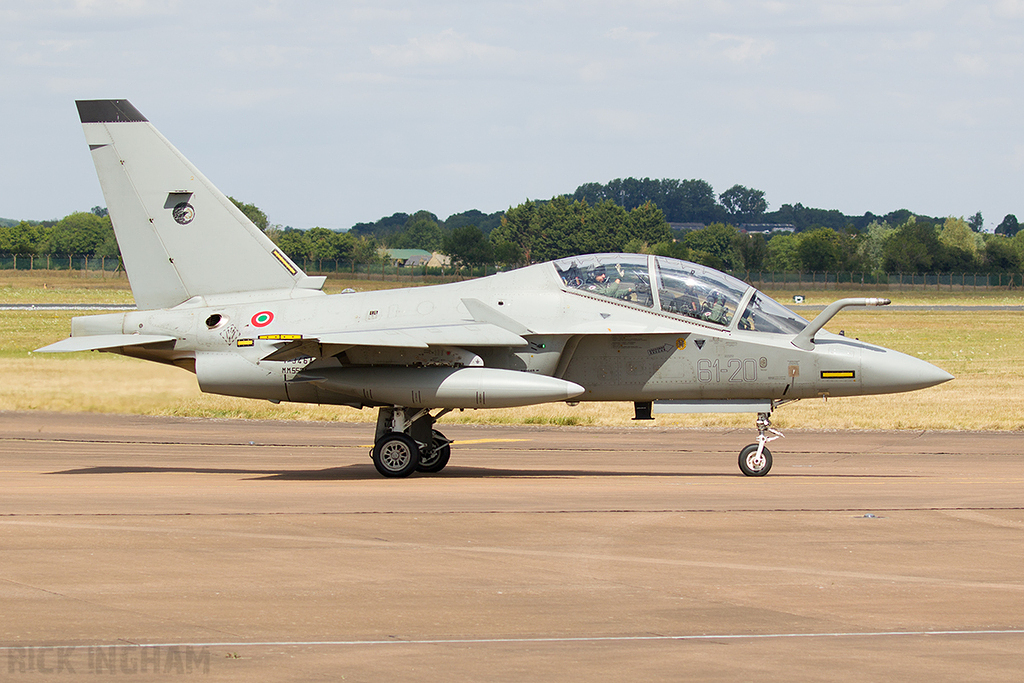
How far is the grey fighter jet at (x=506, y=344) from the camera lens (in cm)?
1513

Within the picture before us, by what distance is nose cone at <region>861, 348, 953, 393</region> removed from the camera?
1511cm

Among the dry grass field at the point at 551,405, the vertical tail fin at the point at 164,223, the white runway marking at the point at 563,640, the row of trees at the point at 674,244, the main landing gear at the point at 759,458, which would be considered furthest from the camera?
the row of trees at the point at 674,244

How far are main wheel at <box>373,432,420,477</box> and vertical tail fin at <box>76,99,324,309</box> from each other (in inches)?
108

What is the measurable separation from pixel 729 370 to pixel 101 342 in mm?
8577

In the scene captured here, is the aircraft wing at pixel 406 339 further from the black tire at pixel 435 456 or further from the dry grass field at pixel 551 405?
the dry grass field at pixel 551 405

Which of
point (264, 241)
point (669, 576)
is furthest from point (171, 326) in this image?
point (669, 576)

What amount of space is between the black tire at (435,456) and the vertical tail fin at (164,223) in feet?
9.64

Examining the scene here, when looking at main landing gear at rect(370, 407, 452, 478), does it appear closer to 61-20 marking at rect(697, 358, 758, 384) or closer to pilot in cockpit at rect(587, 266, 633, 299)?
pilot in cockpit at rect(587, 266, 633, 299)

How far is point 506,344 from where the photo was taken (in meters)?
15.1

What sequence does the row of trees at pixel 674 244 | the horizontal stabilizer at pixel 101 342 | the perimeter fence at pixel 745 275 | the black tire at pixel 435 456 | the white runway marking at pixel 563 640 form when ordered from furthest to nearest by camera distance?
1. the row of trees at pixel 674 244
2. the perimeter fence at pixel 745 275
3. the black tire at pixel 435 456
4. the horizontal stabilizer at pixel 101 342
5. the white runway marking at pixel 563 640

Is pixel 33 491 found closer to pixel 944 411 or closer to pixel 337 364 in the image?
pixel 337 364

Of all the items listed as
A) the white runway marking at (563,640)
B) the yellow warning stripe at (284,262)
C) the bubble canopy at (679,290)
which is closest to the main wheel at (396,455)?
the yellow warning stripe at (284,262)

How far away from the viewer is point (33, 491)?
45.2 feet

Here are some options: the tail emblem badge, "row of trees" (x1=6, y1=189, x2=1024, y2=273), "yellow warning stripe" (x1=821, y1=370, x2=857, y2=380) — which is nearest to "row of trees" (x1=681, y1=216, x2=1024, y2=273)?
"row of trees" (x1=6, y1=189, x2=1024, y2=273)
